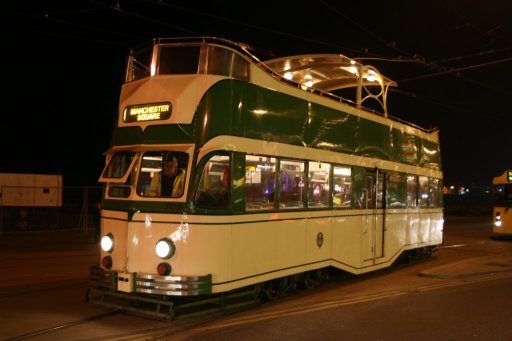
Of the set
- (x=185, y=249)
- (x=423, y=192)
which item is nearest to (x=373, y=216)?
(x=423, y=192)

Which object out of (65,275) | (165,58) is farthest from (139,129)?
(65,275)

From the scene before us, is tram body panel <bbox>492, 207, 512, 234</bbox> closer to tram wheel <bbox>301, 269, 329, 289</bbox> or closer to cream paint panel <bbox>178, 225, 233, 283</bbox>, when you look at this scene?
tram wheel <bbox>301, 269, 329, 289</bbox>

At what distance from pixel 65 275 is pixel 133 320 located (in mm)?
4448

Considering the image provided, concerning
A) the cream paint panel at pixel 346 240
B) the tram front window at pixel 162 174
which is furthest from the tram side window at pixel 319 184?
the tram front window at pixel 162 174

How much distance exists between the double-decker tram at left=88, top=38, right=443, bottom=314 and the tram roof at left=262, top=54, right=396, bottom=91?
1313mm

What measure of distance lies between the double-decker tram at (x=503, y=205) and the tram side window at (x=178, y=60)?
788 inches

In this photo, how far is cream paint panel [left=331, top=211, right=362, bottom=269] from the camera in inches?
407

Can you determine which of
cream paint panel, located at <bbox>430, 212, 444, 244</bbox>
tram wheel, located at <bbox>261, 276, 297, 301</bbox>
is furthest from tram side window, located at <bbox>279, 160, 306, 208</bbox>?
cream paint panel, located at <bbox>430, 212, 444, 244</bbox>

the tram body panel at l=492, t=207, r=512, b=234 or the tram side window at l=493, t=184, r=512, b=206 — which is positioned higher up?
the tram side window at l=493, t=184, r=512, b=206

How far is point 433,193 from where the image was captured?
15664 mm

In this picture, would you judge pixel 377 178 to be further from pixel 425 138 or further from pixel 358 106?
pixel 425 138

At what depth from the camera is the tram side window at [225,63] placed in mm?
7906

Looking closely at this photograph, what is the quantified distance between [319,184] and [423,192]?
238 inches

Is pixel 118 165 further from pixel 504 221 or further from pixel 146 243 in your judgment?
pixel 504 221
